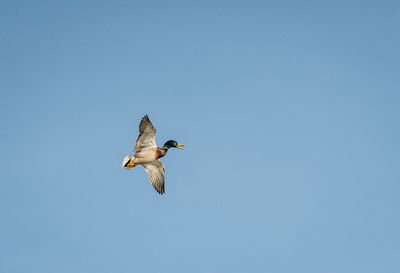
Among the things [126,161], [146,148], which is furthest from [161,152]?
[126,161]

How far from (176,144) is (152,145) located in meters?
1.58

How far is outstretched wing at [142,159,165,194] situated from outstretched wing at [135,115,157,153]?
7.02 ft

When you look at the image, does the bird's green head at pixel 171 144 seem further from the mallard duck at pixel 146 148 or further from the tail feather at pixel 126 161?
the tail feather at pixel 126 161

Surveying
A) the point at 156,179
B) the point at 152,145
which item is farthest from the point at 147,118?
the point at 156,179

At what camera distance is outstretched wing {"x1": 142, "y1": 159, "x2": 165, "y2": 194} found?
32.2 m

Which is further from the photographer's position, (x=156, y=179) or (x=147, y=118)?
(x=156, y=179)

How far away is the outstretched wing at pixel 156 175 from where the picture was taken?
1267 inches

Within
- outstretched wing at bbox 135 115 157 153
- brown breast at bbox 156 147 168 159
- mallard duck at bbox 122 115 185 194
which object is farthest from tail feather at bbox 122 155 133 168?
brown breast at bbox 156 147 168 159

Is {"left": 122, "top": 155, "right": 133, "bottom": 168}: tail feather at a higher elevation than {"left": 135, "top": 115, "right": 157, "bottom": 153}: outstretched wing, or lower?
lower

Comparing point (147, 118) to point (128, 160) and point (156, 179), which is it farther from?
point (156, 179)

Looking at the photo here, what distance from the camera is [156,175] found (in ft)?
106

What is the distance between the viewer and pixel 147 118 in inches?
1157

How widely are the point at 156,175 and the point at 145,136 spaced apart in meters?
3.47

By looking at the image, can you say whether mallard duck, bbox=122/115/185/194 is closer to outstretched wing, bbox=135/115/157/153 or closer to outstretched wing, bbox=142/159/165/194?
outstretched wing, bbox=135/115/157/153
